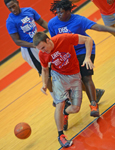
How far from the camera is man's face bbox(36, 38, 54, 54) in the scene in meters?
2.85

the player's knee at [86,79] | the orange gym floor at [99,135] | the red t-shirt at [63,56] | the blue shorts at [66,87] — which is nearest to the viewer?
the orange gym floor at [99,135]

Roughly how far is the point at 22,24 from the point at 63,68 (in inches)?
47.3

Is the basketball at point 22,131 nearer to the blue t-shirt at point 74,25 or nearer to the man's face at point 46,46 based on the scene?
the man's face at point 46,46

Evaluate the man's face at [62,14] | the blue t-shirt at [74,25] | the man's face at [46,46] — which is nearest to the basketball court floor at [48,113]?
the blue t-shirt at [74,25]

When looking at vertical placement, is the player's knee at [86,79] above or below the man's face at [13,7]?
below

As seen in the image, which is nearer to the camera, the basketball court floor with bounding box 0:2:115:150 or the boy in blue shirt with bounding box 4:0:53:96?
the basketball court floor with bounding box 0:2:115:150

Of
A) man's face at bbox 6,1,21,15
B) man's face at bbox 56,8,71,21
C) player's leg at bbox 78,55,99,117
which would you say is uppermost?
man's face at bbox 6,1,21,15

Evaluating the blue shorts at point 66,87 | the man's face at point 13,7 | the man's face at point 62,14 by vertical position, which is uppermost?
the man's face at point 13,7

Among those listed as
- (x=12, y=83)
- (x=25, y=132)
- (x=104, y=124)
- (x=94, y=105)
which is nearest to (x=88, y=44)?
(x=94, y=105)

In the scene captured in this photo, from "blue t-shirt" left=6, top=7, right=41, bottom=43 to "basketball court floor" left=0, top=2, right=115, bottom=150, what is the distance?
137 cm

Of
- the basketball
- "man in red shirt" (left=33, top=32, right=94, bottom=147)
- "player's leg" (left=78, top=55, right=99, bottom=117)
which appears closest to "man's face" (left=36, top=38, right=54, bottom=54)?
"man in red shirt" (left=33, top=32, right=94, bottom=147)

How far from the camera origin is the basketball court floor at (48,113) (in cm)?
320

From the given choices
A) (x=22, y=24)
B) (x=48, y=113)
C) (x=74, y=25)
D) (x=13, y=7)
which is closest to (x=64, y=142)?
(x=48, y=113)

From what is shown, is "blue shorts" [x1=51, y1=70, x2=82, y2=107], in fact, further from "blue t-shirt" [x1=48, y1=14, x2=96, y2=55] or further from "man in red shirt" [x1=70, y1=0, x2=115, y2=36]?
"man in red shirt" [x1=70, y1=0, x2=115, y2=36]
